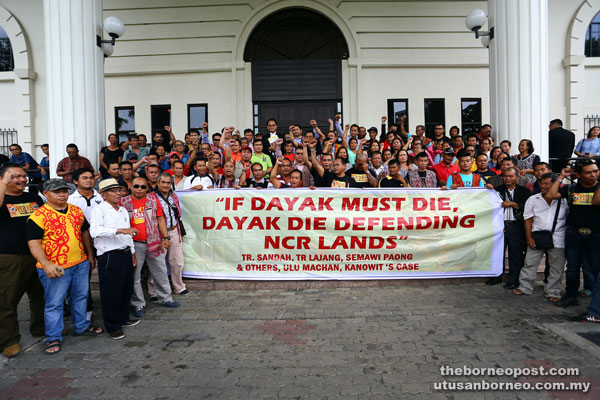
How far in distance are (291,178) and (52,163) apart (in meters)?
5.18

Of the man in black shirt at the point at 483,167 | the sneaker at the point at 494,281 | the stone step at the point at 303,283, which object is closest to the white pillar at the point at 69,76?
the stone step at the point at 303,283

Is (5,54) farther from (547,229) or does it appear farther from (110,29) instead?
(547,229)

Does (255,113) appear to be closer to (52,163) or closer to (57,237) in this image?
(52,163)

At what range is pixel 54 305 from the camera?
4207mm

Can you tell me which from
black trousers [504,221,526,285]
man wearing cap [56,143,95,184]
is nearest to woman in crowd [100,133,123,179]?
man wearing cap [56,143,95,184]

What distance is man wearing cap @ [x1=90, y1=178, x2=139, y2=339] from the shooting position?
4.39 meters

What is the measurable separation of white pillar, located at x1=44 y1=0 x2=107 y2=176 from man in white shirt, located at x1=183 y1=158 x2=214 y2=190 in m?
3.05

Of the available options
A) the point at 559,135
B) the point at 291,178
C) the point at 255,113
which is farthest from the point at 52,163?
the point at 559,135

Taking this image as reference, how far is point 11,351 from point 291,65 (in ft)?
37.1

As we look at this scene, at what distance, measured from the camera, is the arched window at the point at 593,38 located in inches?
496

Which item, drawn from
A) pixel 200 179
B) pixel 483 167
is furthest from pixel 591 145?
pixel 200 179

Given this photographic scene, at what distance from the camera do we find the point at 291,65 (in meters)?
13.0

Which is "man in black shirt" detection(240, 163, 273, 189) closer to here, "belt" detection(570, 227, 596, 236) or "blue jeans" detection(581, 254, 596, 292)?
"belt" detection(570, 227, 596, 236)

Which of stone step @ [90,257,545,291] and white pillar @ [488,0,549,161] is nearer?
stone step @ [90,257,545,291]
